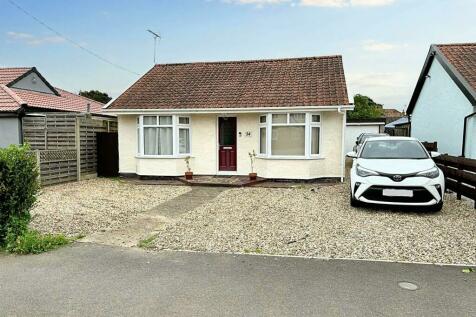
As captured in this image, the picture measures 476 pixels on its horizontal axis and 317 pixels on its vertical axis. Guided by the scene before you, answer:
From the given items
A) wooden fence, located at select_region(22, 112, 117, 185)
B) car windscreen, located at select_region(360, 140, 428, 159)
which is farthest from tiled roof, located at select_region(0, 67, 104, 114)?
car windscreen, located at select_region(360, 140, 428, 159)

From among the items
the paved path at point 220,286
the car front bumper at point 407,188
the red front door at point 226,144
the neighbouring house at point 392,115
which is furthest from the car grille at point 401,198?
the neighbouring house at point 392,115

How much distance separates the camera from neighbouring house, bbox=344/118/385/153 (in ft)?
95.6

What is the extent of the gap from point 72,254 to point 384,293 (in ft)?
13.7

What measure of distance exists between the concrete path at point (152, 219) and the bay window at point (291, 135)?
2738mm

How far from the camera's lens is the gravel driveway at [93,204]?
705 centimetres

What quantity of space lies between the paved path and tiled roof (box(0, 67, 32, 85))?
15887 mm

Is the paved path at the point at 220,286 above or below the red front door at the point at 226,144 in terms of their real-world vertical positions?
below

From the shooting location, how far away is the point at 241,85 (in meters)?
14.4

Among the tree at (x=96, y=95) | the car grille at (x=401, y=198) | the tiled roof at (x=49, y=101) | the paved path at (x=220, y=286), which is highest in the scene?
the tree at (x=96, y=95)

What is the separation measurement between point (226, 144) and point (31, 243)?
917 cm

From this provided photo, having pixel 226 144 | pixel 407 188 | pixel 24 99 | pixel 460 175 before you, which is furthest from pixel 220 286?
pixel 24 99

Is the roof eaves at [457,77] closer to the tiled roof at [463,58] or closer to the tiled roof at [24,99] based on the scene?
the tiled roof at [463,58]

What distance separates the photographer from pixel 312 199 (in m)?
9.82

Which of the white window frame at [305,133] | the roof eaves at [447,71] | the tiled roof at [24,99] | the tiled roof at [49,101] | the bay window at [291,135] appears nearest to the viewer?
the roof eaves at [447,71]
